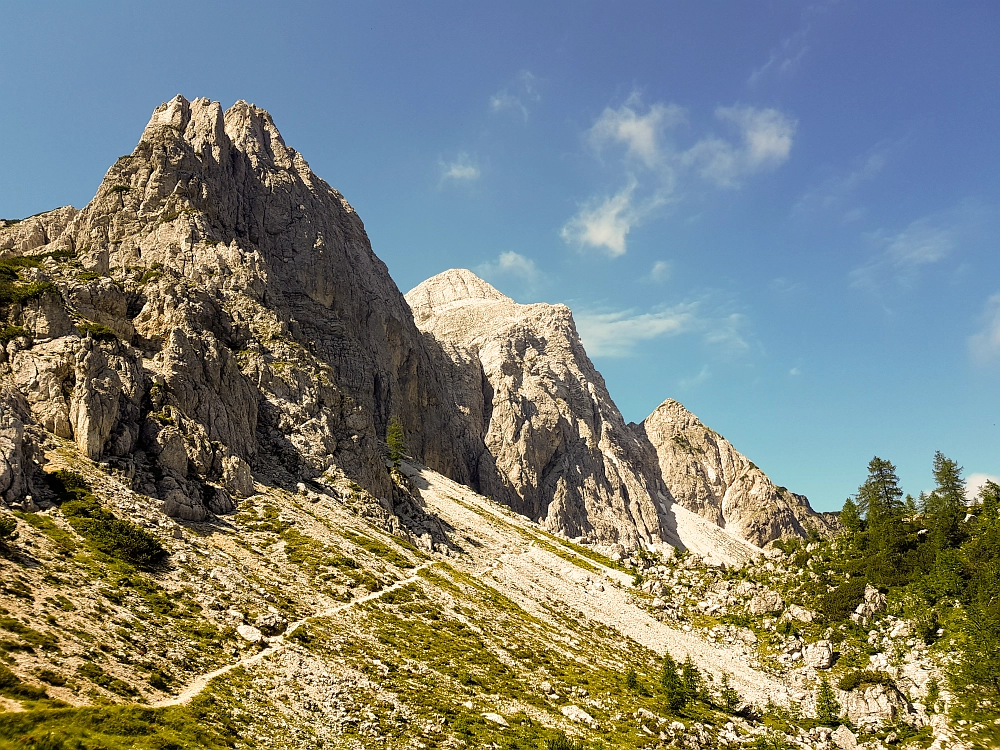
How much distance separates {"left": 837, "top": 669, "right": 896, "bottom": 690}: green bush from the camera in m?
60.4

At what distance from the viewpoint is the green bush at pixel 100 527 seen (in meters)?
50.4

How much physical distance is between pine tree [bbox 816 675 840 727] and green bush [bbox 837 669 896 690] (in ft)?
6.17

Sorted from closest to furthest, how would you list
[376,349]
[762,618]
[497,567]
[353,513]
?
[762,618]
[353,513]
[497,567]
[376,349]

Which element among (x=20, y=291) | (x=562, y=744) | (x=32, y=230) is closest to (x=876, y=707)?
(x=562, y=744)

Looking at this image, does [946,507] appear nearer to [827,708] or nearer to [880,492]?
[880,492]

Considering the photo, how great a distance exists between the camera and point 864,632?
237 ft

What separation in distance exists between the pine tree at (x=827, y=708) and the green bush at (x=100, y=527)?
64.7 metres

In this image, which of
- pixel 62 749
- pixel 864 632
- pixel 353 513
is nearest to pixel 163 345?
pixel 353 513

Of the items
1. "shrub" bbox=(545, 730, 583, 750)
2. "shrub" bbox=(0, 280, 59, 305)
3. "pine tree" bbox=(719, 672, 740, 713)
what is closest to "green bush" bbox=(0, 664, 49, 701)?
"shrub" bbox=(545, 730, 583, 750)

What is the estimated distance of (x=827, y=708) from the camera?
58.4 metres

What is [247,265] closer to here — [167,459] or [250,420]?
[250,420]

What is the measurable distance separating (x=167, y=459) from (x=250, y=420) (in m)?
23.7

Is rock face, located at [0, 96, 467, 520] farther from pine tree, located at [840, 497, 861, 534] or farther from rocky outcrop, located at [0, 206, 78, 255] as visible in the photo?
pine tree, located at [840, 497, 861, 534]

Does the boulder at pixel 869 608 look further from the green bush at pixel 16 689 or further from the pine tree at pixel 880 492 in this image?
the green bush at pixel 16 689
